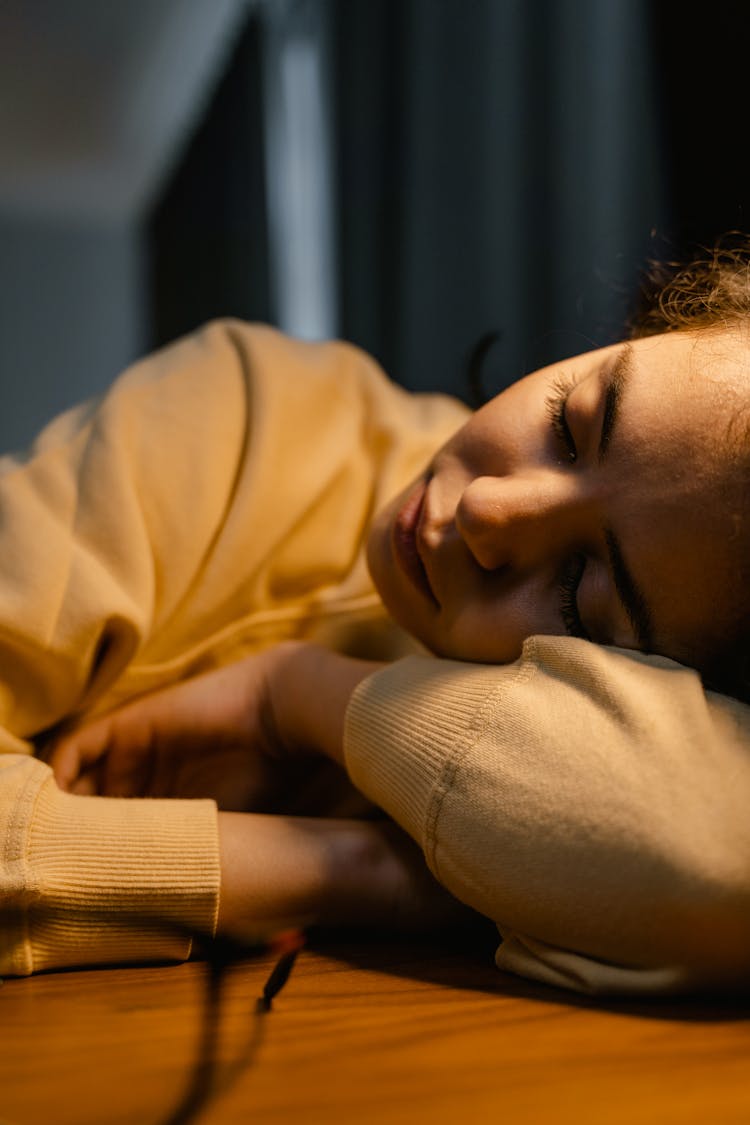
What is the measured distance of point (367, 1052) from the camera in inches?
19.2

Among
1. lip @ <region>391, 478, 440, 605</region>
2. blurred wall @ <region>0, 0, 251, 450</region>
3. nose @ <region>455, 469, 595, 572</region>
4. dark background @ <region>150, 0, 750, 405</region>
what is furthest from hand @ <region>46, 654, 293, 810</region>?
blurred wall @ <region>0, 0, 251, 450</region>

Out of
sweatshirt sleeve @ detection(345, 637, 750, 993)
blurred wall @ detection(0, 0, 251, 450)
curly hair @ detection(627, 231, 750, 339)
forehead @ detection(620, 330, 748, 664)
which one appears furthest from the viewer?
blurred wall @ detection(0, 0, 251, 450)

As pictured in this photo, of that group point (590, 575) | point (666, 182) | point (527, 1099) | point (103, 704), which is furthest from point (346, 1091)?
point (666, 182)

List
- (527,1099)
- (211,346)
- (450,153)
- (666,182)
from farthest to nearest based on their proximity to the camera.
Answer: (450,153)
(666,182)
(211,346)
(527,1099)

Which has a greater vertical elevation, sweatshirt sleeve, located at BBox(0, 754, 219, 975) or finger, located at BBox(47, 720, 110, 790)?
sweatshirt sleeve, located at BBox(0, 754, 219, 975)

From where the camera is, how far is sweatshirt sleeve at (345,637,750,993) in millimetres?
557

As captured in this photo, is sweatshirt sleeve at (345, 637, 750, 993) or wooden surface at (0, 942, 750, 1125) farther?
sweatshirt sleeve at (345, 637, 750, 993)

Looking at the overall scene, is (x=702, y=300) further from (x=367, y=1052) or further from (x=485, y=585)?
(x=367, y=1052)

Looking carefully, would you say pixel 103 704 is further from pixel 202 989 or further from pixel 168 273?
pixel 168 273

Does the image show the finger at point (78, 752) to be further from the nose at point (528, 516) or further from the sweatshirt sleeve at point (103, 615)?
the nose at point (528, 516)

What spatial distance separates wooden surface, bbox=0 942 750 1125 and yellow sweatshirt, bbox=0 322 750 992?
39mm

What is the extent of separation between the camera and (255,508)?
0.97m

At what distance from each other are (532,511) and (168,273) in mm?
3892

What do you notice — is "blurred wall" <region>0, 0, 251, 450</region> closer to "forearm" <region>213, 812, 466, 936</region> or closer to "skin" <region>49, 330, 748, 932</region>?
"skin" <region>49, 330, 748, 932</region>
